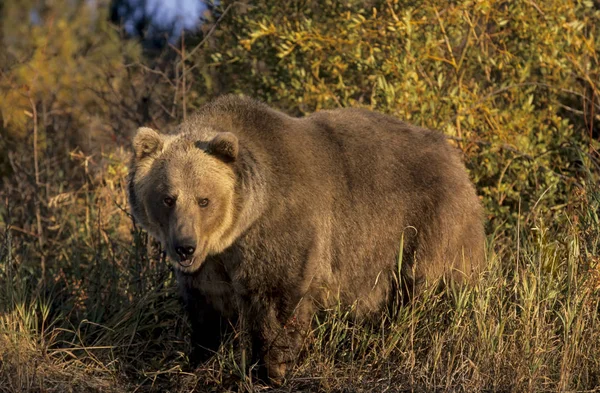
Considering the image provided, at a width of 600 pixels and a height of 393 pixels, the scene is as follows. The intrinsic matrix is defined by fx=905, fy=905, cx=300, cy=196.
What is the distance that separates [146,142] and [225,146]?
0.52 meters

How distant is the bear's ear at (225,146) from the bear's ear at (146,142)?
33 centimetres

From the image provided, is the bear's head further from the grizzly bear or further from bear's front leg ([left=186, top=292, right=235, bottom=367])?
bear's front leg ([left=186, top=292, right=235, bottom=367])

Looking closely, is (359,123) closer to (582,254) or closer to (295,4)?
(582,254)

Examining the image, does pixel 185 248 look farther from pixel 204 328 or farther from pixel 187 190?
pixel 204 328

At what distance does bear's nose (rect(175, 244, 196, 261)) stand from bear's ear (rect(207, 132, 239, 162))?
1.91 feet

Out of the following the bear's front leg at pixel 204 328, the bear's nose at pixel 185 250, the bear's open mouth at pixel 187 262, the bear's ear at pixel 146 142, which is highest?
the bear's ear at pixel 146 142

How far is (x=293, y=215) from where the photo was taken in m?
5.44

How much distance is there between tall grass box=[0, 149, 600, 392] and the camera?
16.9 ft

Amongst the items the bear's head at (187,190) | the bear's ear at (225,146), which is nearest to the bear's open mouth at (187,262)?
the bear's head at (187,190)

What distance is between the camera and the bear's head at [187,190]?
5.20 m

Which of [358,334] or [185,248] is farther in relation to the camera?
[358,334]

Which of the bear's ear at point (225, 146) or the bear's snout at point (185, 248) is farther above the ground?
the bear's ear at point (225, 146)

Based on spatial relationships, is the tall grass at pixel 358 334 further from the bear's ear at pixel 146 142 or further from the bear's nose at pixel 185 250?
the bear's ear at pixel 146 142

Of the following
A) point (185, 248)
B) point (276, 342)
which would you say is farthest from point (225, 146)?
point (276, 342)
